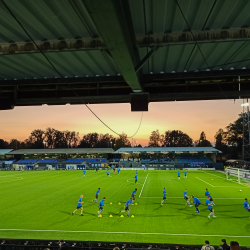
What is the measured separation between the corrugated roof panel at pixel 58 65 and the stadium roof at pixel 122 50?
0.03 metres

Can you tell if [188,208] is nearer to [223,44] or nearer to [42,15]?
[223,44]

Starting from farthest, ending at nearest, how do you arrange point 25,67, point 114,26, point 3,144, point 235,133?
point 3,144 < point 235,133 < point 25,67 < point 114,26

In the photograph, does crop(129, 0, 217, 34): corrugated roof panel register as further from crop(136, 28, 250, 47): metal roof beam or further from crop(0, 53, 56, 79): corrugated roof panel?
crop(0, 53, 56, 79): corrugated roof panel

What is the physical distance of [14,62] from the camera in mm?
6695

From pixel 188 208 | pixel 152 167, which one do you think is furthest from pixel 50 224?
pixel 152 167

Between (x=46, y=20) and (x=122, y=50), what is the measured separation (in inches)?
81.2

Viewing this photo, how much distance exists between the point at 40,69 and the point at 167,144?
13849 centimetres

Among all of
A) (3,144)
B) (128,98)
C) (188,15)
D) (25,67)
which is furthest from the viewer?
(3,144)

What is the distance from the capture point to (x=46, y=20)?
15.8ft

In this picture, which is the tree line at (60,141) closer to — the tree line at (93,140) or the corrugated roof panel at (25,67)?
the tree line at (93,140)

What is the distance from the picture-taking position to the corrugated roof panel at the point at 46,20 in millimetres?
4348

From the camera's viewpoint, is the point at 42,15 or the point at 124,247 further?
the point at 124,247

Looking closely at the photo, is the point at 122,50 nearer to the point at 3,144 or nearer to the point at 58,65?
the point at 58,65

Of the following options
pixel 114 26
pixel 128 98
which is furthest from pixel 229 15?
pixel 128 98
